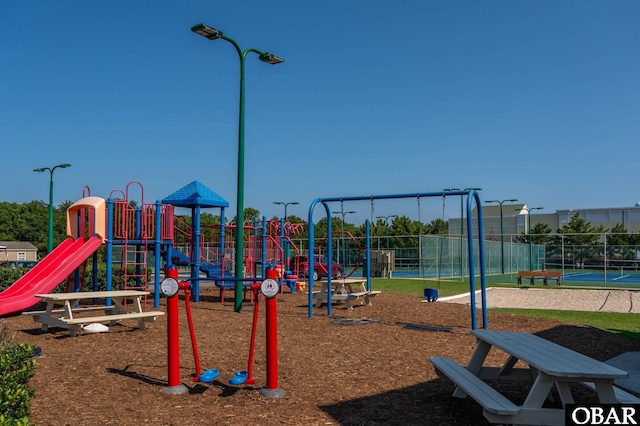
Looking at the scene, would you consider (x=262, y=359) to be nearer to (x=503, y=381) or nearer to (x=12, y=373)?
(x=503, y=381)

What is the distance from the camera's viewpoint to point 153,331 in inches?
424

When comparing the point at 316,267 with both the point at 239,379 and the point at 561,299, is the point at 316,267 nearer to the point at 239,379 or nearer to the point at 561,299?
the point at 561,299

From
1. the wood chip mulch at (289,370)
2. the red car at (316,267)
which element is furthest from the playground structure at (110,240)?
the red car at (316,267)

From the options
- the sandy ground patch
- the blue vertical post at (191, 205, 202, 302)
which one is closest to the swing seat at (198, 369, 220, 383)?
the blue vertical post at (191, 205, 202, 302)

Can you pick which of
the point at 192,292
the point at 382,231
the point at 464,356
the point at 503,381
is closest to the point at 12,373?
the point at 503,381

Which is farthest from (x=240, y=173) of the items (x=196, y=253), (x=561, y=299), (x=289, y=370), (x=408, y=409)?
(x=561, y=299)

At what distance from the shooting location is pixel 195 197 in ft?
56.4

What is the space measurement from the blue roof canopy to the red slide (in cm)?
335

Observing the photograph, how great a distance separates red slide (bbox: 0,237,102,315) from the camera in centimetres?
1226

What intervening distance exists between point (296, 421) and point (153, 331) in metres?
6.23

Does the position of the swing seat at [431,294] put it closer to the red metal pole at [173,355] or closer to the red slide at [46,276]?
the red slide at [46,276]

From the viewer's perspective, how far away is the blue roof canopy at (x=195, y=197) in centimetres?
1725

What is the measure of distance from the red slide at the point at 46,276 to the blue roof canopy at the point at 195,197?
3351 mm

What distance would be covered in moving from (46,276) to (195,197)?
16.9ft
